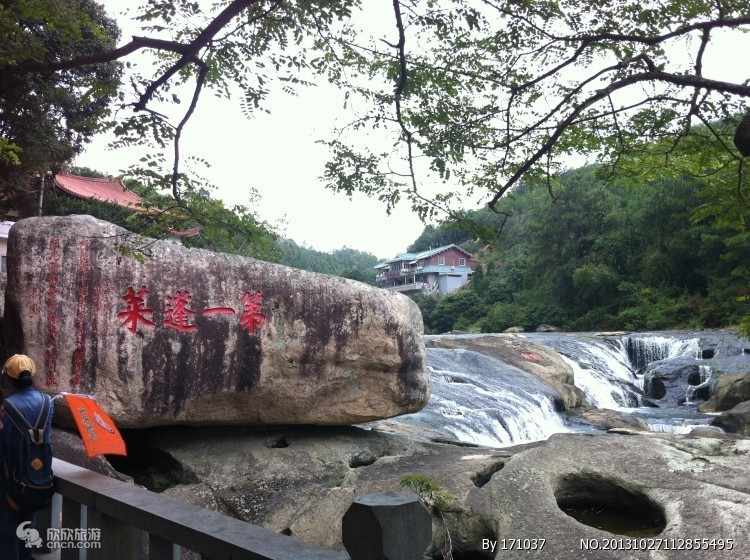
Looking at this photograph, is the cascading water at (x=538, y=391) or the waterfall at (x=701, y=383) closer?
the cascading water at (x=538, y=391)

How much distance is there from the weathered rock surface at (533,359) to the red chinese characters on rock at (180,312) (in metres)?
7.46

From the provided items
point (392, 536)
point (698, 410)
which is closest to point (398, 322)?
point (392, 536)

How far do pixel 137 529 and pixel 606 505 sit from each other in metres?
4.46

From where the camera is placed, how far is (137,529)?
100 inches

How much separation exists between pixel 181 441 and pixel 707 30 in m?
5.71

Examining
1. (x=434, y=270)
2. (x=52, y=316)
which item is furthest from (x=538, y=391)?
(x=434, y=270)

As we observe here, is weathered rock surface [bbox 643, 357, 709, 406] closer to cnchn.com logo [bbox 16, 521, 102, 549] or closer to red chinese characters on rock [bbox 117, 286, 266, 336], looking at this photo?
red chinese characters on rock [bbox 117, 286, 266, 336]

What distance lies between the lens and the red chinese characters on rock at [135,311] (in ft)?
19.0

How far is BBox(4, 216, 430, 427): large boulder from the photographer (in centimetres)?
555

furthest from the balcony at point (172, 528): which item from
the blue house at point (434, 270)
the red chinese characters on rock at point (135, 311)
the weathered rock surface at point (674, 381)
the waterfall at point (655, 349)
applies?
the blue house at point (434, 270)

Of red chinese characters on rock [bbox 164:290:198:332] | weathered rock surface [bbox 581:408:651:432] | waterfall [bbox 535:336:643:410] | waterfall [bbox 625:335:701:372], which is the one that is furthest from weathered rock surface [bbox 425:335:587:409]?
red chinese characters on rock [bbox 164:290:198:332]

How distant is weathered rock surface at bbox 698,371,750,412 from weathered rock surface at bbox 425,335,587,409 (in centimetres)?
261

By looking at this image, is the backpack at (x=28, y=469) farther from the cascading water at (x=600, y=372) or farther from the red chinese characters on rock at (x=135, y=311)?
the cascading water at (x=600, y=372)

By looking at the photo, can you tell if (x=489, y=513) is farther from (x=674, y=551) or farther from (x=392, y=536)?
(x=392, y=536)
